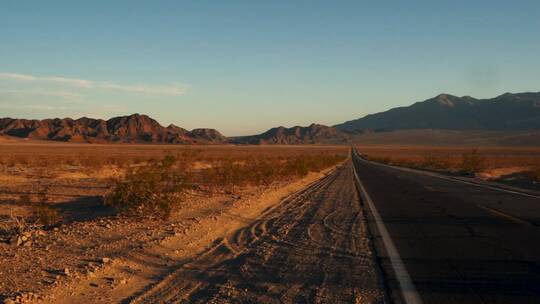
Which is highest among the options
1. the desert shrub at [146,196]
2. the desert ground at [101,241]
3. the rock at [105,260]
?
the desert shrub at [146,196]

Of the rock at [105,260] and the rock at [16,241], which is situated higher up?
the rock at [105,260]

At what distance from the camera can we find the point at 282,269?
7.97 m

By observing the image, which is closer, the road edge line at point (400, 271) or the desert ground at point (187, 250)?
the road edge line at point (400, 271)

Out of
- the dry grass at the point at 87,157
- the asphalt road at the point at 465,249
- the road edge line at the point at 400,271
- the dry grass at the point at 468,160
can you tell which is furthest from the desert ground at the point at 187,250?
the dry grass at the point at 468,160

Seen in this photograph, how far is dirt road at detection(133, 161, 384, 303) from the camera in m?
6.52

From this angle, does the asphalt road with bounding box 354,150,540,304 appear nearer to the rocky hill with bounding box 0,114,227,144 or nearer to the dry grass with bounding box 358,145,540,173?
the dry grass with bounding box 358,145,540,173

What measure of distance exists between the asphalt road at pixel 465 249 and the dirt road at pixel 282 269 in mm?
481

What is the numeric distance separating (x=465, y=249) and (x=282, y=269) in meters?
3.91

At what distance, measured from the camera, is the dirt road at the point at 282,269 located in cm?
652

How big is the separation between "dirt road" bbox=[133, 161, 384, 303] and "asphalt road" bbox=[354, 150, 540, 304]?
481mm

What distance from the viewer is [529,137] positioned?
18775 centimetres

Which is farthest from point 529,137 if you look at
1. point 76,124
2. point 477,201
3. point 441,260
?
point 441,260

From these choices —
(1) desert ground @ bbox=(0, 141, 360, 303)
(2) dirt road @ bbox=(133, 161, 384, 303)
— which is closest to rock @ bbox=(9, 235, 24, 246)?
(1) desert ground @ bbox=(0, 141, 360, 303)

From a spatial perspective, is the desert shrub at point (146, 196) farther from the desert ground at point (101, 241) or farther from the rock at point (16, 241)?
the rock at point (16, 241)
